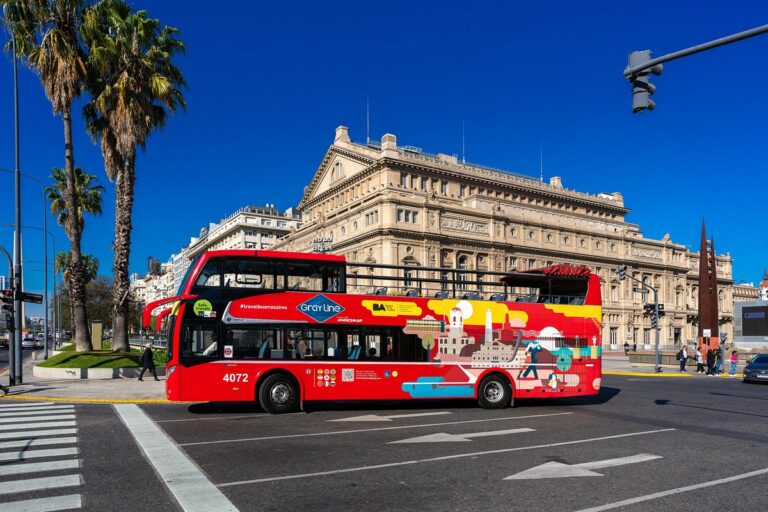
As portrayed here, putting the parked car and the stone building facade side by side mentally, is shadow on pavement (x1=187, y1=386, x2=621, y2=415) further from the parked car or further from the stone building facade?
the stone building facade

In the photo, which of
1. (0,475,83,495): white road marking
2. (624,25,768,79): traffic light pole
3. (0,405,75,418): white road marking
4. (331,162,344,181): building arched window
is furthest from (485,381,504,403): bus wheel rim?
(331,162,344,181): building arched window

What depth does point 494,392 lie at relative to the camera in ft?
54.5

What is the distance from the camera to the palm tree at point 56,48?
25109mm

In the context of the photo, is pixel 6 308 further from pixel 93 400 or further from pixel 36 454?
pixel 36 454

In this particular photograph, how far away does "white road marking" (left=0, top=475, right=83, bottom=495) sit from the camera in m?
7.67

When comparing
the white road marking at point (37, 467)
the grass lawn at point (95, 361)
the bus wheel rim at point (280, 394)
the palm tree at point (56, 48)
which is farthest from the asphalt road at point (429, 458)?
the palm tree at point (56, 48)

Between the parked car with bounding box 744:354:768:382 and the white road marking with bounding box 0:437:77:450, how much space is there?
27.3 m

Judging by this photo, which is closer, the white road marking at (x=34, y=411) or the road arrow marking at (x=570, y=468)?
the road arrow marking at (x=570, y=468)

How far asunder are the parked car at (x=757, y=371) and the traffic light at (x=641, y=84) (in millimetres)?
21730

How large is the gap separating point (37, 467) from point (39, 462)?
376 millimetres

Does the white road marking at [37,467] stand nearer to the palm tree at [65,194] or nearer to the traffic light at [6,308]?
the traffic light at [6,308]

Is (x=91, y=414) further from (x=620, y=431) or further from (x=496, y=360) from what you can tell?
(x=620, y=431)

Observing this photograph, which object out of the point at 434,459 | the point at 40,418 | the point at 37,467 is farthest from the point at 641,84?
the point at 40,418

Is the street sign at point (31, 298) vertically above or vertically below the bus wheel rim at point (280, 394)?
above
